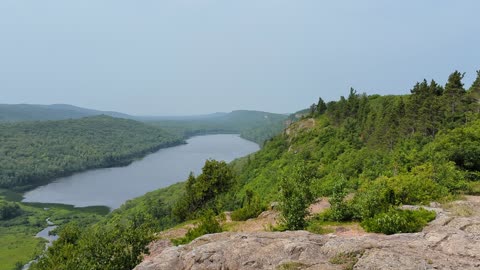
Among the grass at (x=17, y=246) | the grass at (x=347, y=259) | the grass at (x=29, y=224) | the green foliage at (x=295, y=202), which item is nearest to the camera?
the grass at (x=347, y=259)

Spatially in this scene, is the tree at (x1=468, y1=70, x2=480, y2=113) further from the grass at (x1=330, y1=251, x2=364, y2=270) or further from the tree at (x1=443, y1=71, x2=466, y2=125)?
the grass at (x1=330, y1=251, x2=364, y2=270)

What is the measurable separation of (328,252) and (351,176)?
3890 centimetres

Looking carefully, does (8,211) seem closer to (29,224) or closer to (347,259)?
(29,224)

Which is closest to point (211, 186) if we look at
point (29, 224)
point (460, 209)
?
point (460, 209)

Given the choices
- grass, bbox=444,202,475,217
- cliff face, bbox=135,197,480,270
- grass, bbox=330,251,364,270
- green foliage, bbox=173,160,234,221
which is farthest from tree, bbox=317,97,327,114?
grass, bbox=330,251,364,270

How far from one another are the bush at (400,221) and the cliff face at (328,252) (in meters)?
2.35

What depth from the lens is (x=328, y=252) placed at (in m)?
13.7

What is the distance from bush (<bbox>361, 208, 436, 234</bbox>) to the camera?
19438 mm

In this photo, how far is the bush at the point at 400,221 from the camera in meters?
19.4

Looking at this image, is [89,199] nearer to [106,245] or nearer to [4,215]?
[4,215]

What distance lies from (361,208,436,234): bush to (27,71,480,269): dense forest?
6 cm

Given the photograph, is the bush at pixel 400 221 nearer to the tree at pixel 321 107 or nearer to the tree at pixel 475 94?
the tree at pixel 475 94

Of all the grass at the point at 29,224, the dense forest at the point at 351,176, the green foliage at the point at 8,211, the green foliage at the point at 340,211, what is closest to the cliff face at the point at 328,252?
the dense forest at the point at 351,176

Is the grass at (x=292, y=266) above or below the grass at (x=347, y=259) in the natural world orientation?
below
